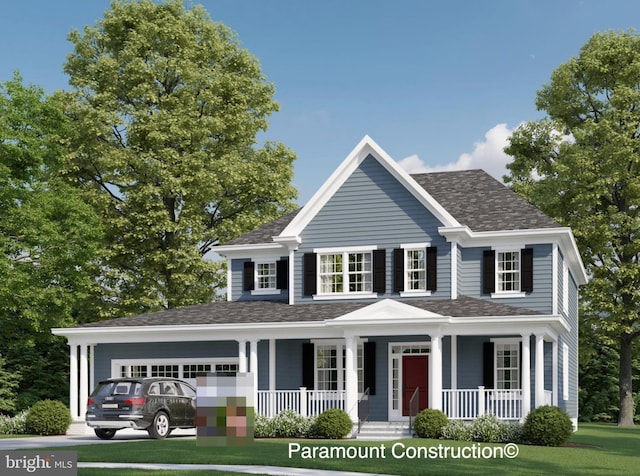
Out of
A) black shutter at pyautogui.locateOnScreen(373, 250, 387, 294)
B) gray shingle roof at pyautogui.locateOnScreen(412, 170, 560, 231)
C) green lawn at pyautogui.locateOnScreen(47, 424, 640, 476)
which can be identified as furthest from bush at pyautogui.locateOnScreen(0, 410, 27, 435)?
gray shingle roof at pyautogui.locateOnScreen(412, 170, 560, 231)

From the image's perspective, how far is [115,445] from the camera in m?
23.1

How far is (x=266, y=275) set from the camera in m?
36.8

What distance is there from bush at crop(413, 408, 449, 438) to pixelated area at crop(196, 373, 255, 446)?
20984 millimetres

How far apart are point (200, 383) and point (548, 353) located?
2700 centimetres

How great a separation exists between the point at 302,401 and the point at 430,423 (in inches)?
188

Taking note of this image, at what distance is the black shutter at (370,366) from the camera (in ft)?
107

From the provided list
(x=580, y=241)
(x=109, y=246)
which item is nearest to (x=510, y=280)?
(x=580, y=241)

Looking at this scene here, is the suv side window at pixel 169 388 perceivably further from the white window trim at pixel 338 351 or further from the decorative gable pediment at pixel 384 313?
the white window trim at pixel 338 351

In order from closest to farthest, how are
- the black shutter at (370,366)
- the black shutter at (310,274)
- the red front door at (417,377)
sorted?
the black shutter at (370,366) → the red front door at (417,377) → the black shutter at (310,274)

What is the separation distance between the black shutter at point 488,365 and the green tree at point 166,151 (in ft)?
50.2

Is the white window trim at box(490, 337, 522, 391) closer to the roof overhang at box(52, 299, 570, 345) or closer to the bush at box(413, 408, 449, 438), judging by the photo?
the roof overhang at box(52, 299, 570, 345)

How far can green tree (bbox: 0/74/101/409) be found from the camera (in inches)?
1524

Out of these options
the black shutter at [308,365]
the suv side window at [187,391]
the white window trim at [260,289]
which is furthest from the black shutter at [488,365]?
the suv side window at [187,391]

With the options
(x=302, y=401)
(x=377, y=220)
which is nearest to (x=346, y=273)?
(x=377, y=220)
